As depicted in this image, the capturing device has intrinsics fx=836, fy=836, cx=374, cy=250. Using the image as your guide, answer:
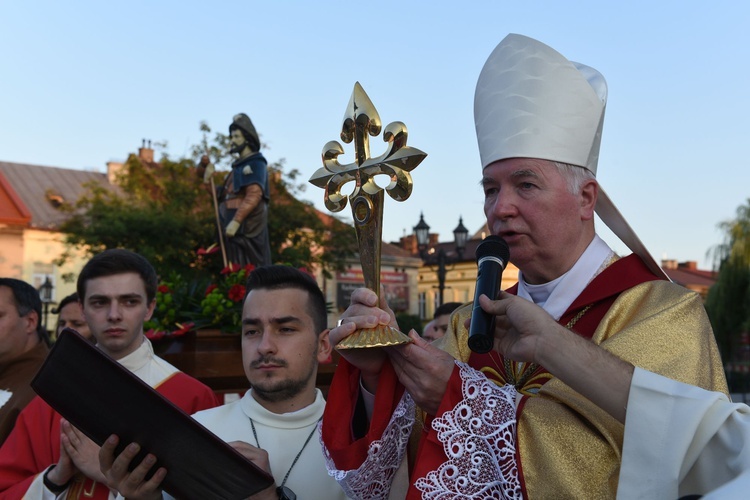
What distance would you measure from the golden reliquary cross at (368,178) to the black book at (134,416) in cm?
64

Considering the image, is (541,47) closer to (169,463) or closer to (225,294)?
(169,463)

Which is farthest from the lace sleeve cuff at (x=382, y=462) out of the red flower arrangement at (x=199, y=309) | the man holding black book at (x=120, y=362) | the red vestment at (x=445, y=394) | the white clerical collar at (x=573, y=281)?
the red flower arrangement at (x=199, y=309)

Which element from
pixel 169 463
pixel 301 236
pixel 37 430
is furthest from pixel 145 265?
pixel 301 236

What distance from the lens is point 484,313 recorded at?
2189 millimetres

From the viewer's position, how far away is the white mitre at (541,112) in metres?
2.75

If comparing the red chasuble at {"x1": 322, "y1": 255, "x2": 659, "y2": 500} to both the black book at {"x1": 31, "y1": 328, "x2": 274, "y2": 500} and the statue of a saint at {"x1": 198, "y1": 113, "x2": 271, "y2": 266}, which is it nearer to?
the black book at {"x1": 31, "y1": 328, "x2": 274, "y2": 500}

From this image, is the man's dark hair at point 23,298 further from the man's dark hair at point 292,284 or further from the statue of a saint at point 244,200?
the statue of a saint at point 244,200

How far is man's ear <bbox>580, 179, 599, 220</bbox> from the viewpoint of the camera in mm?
2773

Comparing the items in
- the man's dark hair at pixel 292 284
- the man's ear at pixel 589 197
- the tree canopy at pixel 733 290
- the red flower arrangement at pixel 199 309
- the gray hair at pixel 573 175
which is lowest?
the tree canopy at pixel 733 290

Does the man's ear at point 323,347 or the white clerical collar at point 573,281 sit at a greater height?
the white clerical collar at point 573,281

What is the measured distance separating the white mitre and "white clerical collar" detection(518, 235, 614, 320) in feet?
0.48

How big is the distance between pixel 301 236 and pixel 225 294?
69.7ft

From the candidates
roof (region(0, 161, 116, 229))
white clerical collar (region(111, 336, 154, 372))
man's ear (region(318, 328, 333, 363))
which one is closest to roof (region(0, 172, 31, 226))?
roof (region(0, 161, 116, 229))

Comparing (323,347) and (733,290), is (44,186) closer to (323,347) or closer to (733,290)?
(733,290)
